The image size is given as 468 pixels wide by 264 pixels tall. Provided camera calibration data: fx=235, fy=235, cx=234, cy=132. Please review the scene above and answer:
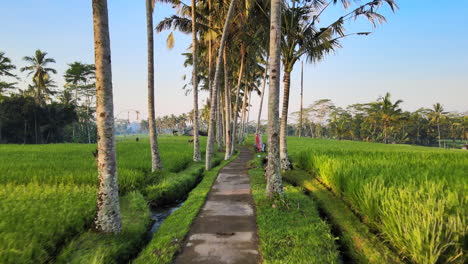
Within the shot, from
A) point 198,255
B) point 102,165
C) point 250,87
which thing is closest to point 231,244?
point 198,255

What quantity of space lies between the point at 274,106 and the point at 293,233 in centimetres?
319

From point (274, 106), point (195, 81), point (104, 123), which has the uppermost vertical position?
point (195, 81)

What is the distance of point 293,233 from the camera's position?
433 centimetres

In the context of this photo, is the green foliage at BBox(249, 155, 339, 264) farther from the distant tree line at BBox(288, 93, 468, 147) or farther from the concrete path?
the distant tree line at BBox(288, 93, 468, 147)

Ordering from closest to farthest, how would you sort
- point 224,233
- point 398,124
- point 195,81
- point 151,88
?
point 224,233 < point 151,88 < point 195,81 < point 398,124

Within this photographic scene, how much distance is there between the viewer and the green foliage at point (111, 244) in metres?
3.42

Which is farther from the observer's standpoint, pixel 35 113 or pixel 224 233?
pixel 35 113

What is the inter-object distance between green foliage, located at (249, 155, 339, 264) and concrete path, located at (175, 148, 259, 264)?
225mm

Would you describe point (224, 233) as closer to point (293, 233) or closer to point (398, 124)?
point (293, 233)

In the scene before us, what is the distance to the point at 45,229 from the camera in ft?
11.9

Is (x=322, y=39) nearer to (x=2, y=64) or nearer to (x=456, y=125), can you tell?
(x=2, y=64)

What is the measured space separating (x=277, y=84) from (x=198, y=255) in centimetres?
447

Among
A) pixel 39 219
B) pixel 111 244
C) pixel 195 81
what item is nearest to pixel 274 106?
pixel 111 244

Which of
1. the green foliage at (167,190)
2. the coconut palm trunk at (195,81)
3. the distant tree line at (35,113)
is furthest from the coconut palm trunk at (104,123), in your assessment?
the distant tree line at (35,113)
